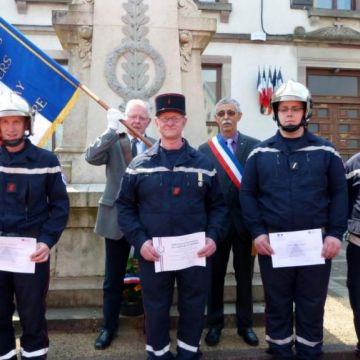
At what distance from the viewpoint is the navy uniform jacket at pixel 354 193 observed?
3541 mm

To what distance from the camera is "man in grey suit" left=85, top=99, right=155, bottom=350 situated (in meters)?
3.77

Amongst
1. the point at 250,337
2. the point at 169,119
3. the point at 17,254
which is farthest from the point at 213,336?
the point at 169,119

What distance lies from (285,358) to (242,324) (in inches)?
25.0

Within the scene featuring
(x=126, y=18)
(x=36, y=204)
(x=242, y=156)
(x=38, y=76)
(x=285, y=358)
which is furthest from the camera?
(x=126, y=18)

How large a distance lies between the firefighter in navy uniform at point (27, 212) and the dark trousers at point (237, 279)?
1373 mm

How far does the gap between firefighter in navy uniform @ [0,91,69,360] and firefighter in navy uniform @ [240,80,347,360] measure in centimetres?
136

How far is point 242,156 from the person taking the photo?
3947 millimetres

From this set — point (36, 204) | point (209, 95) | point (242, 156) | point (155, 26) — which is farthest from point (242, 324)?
point (209, 95)

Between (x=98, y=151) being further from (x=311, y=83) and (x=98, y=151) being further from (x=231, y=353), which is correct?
(x=311, y=83)

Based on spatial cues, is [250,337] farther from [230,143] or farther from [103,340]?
[230,143]

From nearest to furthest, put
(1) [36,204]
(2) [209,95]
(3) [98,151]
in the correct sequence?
(1) [36,204]
(3) [98,151]
(2) [209,95]

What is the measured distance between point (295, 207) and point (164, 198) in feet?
2.98

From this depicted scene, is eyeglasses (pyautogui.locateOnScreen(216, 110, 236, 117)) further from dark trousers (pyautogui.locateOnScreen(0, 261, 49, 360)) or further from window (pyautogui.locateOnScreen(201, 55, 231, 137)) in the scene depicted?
window (pyautogui.locateOnScreen(201, 55, 231, 137))

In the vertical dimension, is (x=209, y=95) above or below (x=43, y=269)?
above
